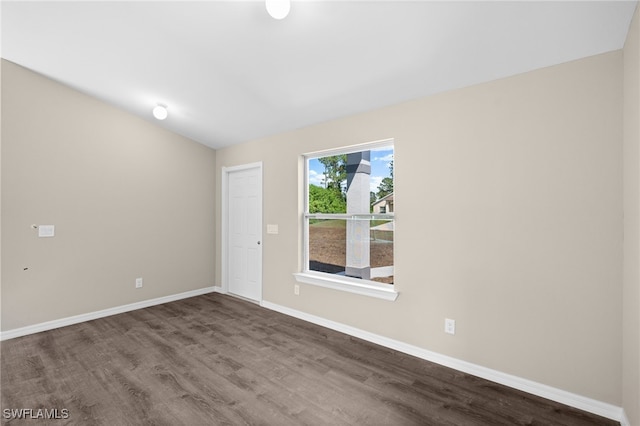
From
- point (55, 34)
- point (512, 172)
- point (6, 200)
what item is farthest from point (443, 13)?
point (6, 200)

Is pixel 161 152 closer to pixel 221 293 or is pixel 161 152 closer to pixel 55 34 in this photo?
pixel 55 34

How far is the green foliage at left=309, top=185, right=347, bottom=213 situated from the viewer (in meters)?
3.44

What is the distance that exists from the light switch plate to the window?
114 inches

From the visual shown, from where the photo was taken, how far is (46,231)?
334cm

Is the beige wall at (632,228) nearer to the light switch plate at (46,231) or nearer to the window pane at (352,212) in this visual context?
the window pane at (352,212)

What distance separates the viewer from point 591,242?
6.31ft

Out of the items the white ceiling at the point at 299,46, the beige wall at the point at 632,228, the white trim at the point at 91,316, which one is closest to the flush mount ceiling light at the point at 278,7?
the white ceiling at the point at 299,46

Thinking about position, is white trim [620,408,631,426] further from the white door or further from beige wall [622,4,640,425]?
the white door

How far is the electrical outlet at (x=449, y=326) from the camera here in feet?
8.09

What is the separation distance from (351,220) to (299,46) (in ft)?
5.94

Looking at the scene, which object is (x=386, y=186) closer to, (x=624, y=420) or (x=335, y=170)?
(x=335, y=170)

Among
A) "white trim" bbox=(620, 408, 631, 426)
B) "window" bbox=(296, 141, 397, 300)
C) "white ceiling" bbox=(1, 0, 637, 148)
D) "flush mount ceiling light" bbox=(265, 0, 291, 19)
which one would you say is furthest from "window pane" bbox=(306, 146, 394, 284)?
"white trim" bbox=(620, 408, 631, 426)

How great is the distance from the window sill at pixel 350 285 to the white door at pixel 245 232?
3.12 feet

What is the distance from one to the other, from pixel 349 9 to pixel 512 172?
1.64 metres
